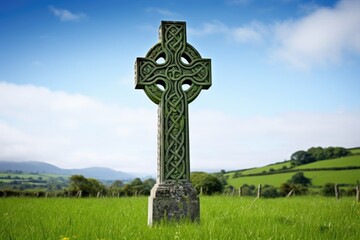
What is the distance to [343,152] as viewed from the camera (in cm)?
5825

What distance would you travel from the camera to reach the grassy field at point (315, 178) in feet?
147

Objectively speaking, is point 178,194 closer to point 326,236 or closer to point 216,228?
point 216,228

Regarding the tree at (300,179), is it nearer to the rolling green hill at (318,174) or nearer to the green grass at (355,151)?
the rolling green hill at (318,174)

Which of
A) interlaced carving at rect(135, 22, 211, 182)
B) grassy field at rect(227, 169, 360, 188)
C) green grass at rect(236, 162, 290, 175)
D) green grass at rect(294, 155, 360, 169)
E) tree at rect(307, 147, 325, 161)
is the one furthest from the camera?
green grass at rect(236, 162, 290, 175)

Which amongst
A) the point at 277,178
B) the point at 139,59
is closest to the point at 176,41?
the point at 139,59

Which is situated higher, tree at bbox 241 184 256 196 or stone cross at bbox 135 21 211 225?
stone cross at bbox 135 21 211 225

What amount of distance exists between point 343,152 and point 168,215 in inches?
2352

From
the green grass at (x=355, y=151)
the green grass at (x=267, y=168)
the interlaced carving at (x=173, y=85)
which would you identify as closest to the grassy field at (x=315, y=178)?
the green grass at (x=267, y=168)

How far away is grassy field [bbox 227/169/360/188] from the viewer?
44.8 metres

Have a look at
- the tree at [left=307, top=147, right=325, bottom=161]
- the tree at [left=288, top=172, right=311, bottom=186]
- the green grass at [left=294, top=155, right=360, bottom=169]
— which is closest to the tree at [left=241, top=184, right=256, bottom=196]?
the tree at [left=288, top=172, right=311, bottom=186]

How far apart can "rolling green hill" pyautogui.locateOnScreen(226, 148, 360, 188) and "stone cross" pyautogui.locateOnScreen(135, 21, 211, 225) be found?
42.1 metres

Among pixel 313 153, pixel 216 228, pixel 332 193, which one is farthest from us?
pixel 313 153

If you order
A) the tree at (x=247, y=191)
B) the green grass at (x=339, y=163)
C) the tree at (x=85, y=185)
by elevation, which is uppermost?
the green grass at (x=339, y=163)

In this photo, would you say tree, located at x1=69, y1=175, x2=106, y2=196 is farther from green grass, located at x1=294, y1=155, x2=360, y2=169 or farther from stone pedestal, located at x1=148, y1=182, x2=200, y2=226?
stone pedestal, located at x1=148, y1=182, x2=200, y2=226
